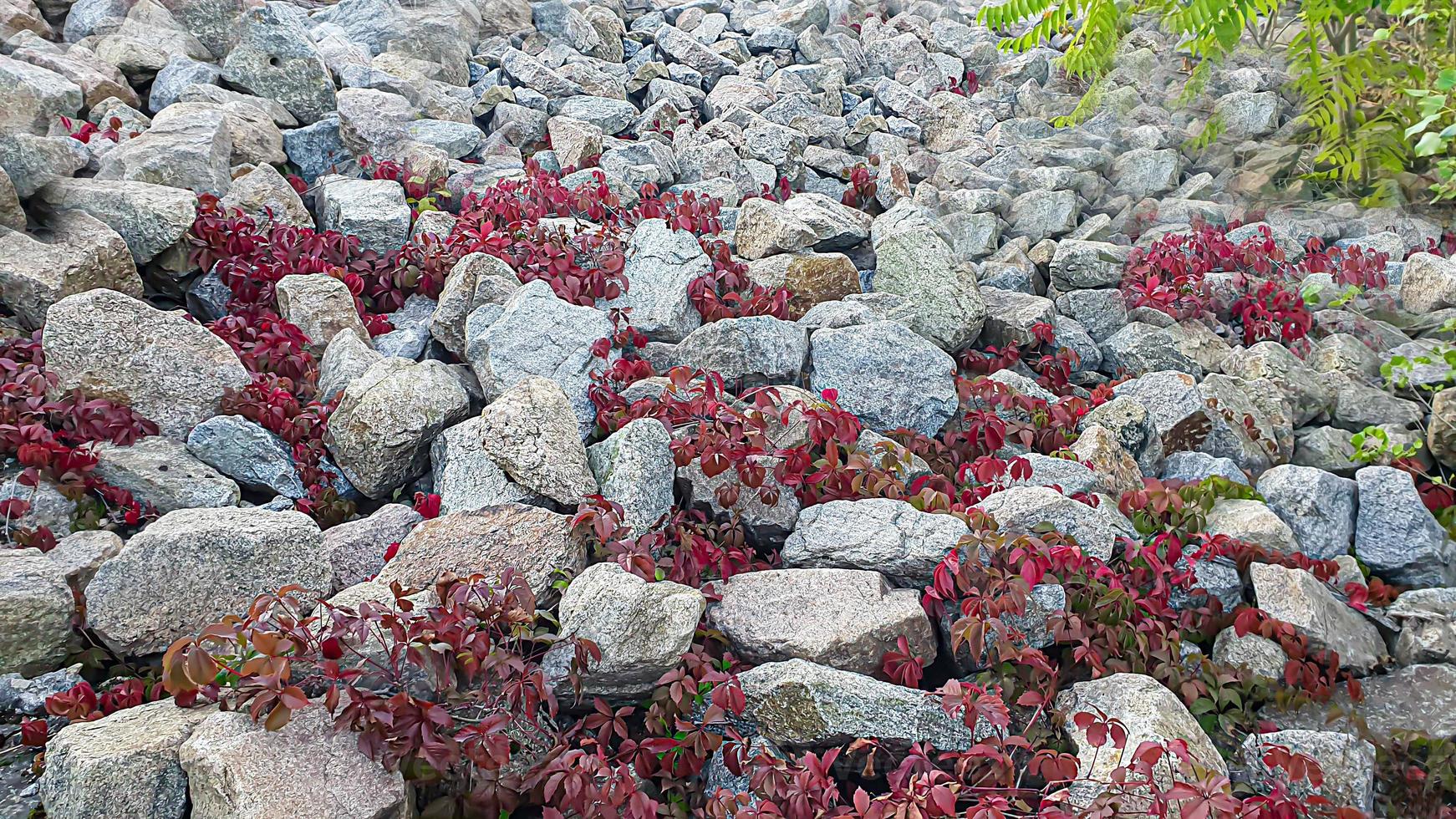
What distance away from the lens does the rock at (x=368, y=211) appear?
23.2ft

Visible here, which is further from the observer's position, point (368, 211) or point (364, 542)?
point (368, 211)

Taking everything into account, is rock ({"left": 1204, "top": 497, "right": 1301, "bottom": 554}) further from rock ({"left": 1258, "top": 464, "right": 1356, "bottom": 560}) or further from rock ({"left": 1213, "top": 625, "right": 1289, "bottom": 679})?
rock ({"left": 1213, "top": 625, "right": 1289, "bottom": 679})

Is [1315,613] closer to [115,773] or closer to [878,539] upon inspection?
[878,539]

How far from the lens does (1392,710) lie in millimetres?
4371

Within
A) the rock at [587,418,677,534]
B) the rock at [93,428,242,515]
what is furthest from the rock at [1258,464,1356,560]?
the rock at [93,428,242,515]

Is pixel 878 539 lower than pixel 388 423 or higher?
higher

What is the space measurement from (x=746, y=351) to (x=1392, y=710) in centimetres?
385

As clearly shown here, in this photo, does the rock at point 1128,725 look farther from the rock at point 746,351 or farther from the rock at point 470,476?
the rock at point 470,476

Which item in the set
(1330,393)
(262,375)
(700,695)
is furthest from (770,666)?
(1330,393)

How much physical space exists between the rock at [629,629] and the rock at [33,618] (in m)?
2.08

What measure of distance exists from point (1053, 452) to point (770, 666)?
9.00ft

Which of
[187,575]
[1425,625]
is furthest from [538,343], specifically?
[1425,625]

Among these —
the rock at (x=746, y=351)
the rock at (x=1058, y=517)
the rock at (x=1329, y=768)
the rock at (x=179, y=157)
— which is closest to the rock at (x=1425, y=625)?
the rock at (x=1329, y=768)

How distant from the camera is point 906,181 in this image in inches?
370
